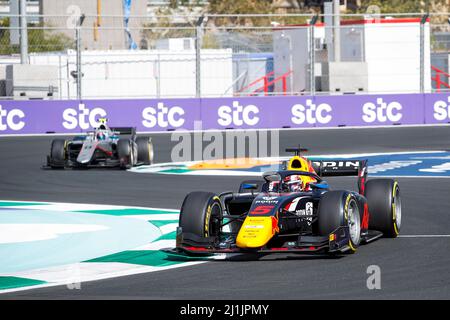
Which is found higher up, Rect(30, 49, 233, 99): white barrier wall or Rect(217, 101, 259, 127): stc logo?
Rect(30, 49, 233, 99): white barrier wall

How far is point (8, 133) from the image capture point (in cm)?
3008

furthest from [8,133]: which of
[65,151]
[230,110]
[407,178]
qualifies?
[407,178]

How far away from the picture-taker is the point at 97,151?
22375 millimetres

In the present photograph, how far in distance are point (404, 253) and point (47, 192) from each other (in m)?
8.63

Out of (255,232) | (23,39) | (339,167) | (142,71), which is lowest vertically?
(255,232)

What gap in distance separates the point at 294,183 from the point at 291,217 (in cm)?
80

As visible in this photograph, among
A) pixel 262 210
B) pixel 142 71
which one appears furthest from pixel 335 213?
pixel 142 71

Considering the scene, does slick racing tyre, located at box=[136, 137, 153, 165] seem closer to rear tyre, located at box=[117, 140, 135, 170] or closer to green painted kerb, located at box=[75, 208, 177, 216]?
rear tyre, located at box=[117, 140, 135, 170]

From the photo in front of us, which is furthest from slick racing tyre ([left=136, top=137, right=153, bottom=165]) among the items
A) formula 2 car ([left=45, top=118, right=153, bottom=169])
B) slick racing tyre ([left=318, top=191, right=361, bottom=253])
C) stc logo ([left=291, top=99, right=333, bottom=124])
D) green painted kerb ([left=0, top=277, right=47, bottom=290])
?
green painted kerb ([left=0, top=277, right=47, bottom=290])

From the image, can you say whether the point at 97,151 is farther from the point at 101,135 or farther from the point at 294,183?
the point at 294,183

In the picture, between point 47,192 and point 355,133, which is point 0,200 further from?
point 355,133

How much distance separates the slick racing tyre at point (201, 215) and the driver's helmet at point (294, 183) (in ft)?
2.87

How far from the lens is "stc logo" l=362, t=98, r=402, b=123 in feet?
104

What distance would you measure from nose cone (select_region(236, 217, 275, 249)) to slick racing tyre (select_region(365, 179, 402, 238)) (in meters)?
1.92
